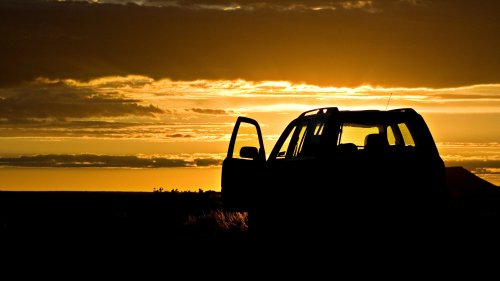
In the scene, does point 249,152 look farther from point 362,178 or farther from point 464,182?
point 464,182

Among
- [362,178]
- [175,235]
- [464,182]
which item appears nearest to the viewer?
[362,178]

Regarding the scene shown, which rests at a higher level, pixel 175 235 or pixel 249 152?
pixel 249 152

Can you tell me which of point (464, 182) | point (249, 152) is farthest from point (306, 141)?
point (464, 182)

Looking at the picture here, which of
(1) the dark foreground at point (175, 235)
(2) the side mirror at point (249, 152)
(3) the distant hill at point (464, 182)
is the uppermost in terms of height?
(2) the side mirror at point (249, 152)

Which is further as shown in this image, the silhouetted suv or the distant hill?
the distant hill

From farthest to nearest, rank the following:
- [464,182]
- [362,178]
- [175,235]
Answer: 1. [464,182]
2. [175,235]
3. [362,178]

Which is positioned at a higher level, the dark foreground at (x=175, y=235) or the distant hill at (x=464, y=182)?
the dark foreground at (x=175, y=235)

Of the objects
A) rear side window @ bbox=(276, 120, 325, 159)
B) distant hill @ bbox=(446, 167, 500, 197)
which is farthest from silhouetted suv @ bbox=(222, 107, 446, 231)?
distant hill @ bbox=(446, 167, 500, 197)

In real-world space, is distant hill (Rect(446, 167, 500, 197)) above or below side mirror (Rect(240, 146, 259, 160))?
below

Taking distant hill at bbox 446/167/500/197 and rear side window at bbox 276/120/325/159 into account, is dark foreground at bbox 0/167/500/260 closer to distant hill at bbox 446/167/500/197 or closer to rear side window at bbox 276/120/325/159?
rear side window at bbox 276/120/325/159

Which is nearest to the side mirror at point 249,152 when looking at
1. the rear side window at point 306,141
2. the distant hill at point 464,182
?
the rear side window at point 306,141

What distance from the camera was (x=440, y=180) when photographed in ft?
38.4

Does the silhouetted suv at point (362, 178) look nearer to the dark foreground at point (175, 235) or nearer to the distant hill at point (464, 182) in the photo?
the dark foreground at point (175, 235)

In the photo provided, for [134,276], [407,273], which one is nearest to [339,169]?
[407,273]
